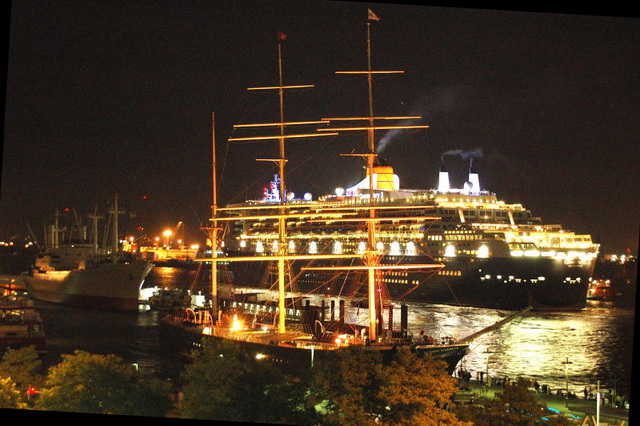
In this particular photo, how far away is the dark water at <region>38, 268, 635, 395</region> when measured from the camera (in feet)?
55.7

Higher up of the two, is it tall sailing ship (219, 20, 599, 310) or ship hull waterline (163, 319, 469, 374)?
tall sailing ship (219, 20, 599, 310)

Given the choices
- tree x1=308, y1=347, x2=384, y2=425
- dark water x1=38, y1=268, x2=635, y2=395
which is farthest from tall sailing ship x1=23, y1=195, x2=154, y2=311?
tree x1=308, y1=347, x2=384, y2=425

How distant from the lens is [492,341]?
2112 cm

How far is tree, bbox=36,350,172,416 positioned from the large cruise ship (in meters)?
16.2

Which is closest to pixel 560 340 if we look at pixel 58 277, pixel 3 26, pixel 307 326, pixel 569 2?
pixel 307 326

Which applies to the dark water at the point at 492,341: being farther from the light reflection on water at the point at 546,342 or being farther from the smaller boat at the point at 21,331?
the smaller boat at the point at 21,331

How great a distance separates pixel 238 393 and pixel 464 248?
24.9 meters

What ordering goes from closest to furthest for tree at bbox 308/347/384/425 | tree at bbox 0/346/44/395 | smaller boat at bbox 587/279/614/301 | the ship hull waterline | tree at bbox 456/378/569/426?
1. tree at bbox 456/378/569/426
2. tree at bbox 308/347/384/425
3. tree at bbox 0/346/44/395
4. the ship hull waterline
5. smaller boat at bbox 587/279/614/301

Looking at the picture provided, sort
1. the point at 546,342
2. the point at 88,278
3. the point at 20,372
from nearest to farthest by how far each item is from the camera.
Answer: the point at 20,372
the point at 546,342
the point at 88,278

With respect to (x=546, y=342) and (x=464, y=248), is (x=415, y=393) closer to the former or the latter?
(x=546, y=342)

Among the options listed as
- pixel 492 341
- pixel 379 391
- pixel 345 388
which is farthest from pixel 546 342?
pixel 345 388

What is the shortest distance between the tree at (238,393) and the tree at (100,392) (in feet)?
1.56

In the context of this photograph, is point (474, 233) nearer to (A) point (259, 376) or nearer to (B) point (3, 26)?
(A) point (259, 376)

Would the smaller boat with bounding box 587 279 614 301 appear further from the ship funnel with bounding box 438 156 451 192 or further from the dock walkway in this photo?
the dock walkway
